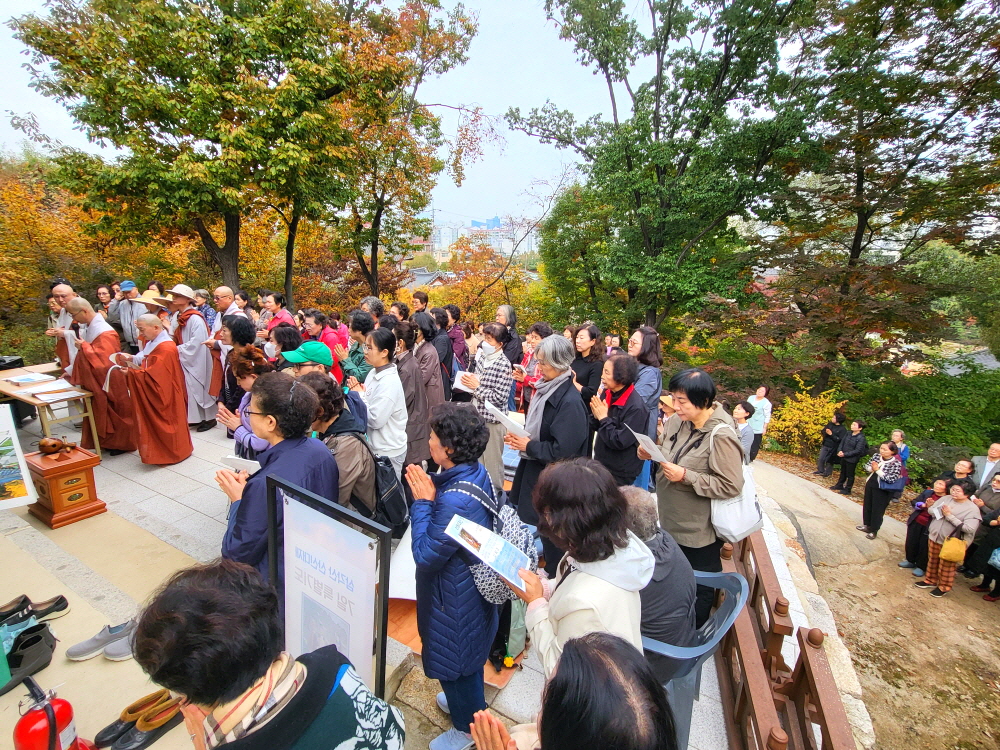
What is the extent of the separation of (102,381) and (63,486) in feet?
5.21

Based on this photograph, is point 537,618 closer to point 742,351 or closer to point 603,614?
point 603,614

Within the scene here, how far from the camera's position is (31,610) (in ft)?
9.05

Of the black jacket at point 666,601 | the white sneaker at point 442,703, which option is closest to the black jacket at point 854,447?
the black jacket at point 666,601

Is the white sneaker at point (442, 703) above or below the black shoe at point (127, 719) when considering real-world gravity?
below

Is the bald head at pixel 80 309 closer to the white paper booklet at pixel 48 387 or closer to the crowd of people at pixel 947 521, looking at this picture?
the white paper booklet at pixel 48 387

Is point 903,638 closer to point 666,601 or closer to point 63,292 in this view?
point 666,601

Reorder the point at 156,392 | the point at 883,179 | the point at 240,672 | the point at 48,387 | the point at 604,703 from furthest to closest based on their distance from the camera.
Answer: the point at 883,179, the point at 156,392, the point at 48,387, the point at 240,672, the point at 604,703

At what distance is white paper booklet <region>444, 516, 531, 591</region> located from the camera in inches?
65.1

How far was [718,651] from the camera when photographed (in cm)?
302

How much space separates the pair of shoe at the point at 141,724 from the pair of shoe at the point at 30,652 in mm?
712

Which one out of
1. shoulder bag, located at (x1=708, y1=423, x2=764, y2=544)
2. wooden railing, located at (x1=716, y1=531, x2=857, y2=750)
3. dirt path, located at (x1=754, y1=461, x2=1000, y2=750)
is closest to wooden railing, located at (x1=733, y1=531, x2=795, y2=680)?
wooden railing, located at (x1=716, y1=531, x2=857, y2=750)

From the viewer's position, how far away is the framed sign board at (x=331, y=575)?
179cm

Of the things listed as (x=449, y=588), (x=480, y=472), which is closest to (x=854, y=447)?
(x=480, y=472)

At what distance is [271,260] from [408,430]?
18.2m
